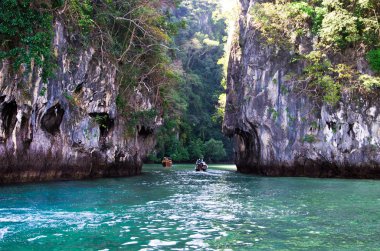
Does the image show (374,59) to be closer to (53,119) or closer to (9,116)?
(53,119)

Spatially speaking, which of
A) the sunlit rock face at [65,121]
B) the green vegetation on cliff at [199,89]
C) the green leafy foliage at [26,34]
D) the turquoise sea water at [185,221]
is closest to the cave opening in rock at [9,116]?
the sunlit rock face at [65,121]

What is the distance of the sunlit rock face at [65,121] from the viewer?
18.4m

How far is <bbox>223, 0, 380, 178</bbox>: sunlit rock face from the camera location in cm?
2723

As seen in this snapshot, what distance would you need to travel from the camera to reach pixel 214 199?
1505cm

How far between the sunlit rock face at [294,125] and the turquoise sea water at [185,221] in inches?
480

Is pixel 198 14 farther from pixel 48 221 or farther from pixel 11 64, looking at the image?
pixel 48 221

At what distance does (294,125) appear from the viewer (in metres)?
29.1

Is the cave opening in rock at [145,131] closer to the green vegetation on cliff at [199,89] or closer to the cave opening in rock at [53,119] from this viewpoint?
the cave opening in rock at [53,119]

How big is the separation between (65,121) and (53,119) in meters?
0.71

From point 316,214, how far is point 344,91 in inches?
715

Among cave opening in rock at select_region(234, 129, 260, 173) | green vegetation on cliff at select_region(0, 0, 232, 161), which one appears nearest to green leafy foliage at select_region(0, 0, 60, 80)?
green vegetation on cliff at select_region(0, 0, 232, 161)

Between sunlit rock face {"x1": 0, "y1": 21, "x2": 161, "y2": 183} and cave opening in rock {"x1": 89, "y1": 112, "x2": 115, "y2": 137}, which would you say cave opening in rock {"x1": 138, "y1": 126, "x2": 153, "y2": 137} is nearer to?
sunlit rock face {"x1": 0, "y1": 21, "x2": 161, "y2": 183}

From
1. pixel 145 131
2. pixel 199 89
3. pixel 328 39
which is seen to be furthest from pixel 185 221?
pixel 199 89

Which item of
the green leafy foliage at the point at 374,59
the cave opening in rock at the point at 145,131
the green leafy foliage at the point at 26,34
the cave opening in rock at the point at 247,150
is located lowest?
the cave opening in rock at the point at 247,150
